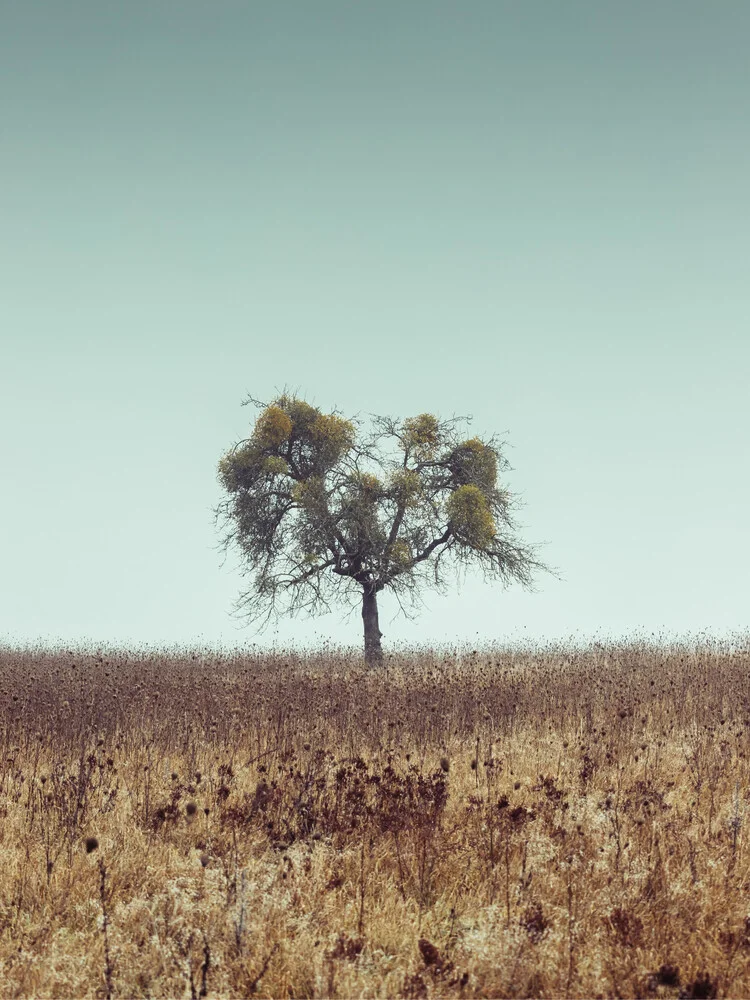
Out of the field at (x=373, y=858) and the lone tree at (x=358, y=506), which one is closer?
the field at (x=373, y=858)

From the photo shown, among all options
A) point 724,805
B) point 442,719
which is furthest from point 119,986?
point 442,719

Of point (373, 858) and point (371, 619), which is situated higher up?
point (371, 619)

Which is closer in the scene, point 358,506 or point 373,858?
point 373,858

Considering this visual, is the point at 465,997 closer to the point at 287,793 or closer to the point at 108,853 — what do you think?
the point at 108,853

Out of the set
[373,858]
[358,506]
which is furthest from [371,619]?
[373,858]

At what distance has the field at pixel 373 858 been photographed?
175 inches

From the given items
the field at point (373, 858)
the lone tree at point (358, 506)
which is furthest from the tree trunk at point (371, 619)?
the field at point (373, 858)

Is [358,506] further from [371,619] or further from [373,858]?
[373,858]

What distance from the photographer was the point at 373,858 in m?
6.10

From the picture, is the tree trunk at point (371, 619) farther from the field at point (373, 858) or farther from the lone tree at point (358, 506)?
the field at point (373, 858)

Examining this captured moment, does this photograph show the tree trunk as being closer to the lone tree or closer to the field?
the lone tree

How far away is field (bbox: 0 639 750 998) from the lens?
14.6ft

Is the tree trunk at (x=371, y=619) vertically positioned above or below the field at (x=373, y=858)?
above

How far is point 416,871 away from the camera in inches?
227
